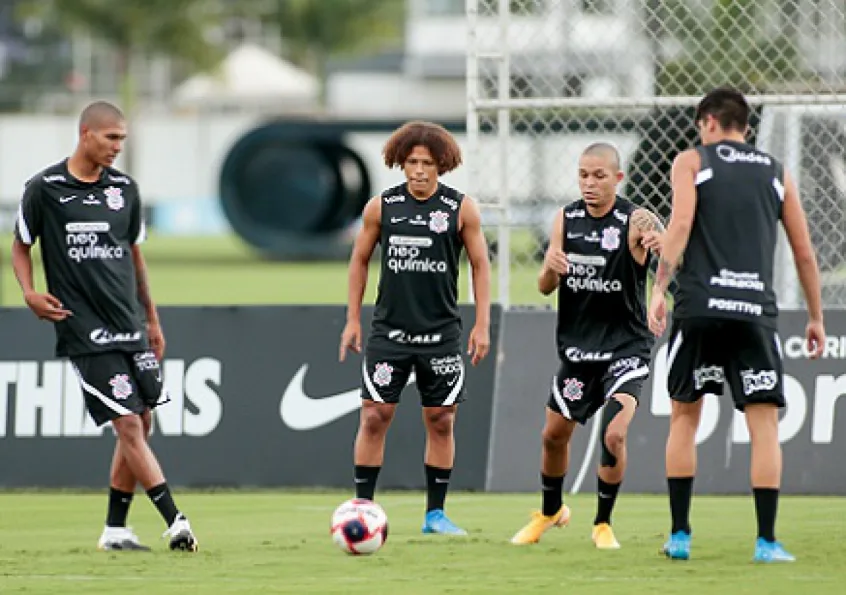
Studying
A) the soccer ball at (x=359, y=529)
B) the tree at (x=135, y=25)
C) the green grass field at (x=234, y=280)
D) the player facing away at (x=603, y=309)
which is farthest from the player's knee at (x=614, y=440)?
the tree at (x=135, y=25)

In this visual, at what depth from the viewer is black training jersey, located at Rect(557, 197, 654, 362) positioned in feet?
28.8

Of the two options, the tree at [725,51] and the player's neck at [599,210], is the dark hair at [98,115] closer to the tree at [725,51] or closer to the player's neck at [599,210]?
the player's neck at [599,210]

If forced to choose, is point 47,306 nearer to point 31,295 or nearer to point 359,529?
point 31,295

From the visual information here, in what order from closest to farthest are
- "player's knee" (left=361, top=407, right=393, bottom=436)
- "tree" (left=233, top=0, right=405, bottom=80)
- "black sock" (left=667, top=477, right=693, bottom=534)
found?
"black sock" (left=667, top=477, right=693, bottom=534) → "player's knee" (left=361, top=407, right=393, bottom=436) → "tree" (left=233, top=0, right=405, bottom=80)

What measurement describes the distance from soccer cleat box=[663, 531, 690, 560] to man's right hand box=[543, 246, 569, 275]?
51.4 inches

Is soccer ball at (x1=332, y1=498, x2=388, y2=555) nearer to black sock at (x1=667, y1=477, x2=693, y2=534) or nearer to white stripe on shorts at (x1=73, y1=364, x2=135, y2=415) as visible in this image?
white stripe on shorts at (x1=73, y1=364, x2=135, y2=415)

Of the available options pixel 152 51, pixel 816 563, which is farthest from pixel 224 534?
pixel 152 51

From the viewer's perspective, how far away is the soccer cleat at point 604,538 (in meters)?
8.67

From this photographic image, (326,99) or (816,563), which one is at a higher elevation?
(326,99)

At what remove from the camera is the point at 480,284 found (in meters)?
9.12

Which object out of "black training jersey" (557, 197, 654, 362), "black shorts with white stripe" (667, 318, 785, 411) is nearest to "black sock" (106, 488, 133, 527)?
"black training jersey" (557, 197, 654, 362)

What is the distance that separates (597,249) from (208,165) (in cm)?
4722

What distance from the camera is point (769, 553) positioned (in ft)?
26.2

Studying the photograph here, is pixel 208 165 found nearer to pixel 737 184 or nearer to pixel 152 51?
pixel 152 51
